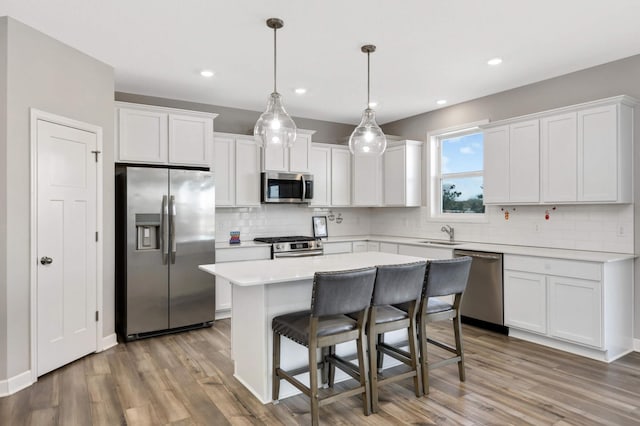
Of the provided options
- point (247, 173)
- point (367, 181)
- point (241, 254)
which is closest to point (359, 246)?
point (367, 181)

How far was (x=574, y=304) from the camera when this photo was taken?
3678mm

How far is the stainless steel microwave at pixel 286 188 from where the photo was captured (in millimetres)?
5418

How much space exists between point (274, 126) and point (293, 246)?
2616mm

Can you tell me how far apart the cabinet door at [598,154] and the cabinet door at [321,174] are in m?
3.25

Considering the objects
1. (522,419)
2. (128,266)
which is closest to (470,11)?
(522,419)

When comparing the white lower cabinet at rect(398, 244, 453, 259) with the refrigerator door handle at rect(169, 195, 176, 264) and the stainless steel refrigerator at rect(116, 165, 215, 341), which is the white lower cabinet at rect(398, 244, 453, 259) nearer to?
the stainless steel refrigerator at rect(116, 165, 215, 341)

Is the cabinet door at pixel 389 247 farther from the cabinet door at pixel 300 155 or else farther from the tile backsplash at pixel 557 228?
the cabinet door at pixel 300 155

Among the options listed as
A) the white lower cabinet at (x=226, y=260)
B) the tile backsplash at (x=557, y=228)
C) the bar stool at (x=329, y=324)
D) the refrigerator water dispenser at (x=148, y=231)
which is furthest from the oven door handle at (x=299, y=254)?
the bar stool at (x=329, y=324)

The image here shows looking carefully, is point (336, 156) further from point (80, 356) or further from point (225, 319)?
point (80, 356)

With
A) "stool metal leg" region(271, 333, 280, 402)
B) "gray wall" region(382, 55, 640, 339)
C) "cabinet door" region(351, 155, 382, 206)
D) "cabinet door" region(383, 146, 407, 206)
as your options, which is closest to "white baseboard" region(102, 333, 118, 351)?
"stool metal leg" region(271, 333, 280, 402)

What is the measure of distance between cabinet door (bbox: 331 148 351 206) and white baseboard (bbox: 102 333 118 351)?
338cm

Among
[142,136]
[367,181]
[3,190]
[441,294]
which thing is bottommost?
[441,294]

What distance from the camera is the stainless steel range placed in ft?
17.1

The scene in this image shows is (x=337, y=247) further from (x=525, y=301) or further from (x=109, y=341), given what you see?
(x=109, y=341)
